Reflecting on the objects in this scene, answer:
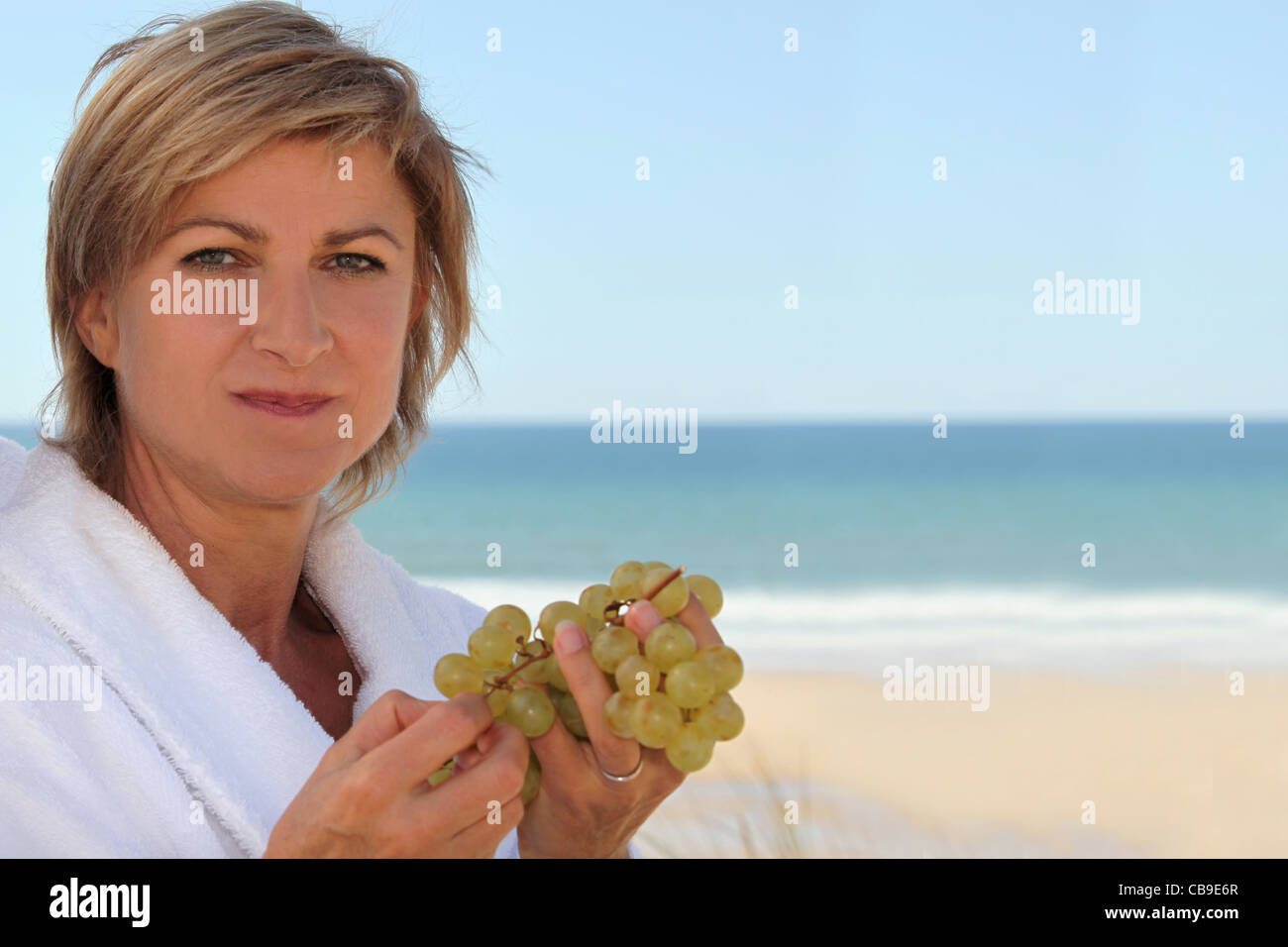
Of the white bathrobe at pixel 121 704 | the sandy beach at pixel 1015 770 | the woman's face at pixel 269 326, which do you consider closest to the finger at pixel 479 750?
the white bathrobe at pixel 121 704

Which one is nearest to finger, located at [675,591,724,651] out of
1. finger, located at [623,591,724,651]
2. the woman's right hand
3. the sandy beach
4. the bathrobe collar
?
finger, located at [623,591,724,651]

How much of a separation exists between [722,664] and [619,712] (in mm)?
112

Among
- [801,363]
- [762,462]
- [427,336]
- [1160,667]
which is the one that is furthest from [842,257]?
[427,336]

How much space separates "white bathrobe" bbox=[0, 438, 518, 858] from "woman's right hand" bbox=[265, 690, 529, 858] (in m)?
0.29

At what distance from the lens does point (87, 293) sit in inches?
62.8

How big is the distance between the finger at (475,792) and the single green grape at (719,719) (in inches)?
6.9

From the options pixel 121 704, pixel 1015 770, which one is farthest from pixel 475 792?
pixel 1015 770

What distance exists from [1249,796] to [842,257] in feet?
47.2

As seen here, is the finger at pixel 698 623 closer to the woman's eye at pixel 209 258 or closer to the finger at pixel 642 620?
the finger at pixel 642 620

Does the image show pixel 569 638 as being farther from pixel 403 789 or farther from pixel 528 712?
pixel 403 789

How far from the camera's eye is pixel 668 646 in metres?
1.11

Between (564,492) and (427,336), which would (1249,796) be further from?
(564,492)

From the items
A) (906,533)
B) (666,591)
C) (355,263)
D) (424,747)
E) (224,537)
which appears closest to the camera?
(424,747)
